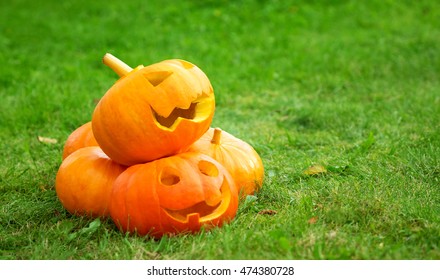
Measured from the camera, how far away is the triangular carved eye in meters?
3.21

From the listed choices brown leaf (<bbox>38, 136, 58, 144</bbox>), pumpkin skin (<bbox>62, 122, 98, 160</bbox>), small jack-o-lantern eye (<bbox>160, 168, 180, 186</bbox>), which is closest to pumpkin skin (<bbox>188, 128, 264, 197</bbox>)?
small jack-o-lantern eye (<bbox>160, 168, 180, 186</bbox>)

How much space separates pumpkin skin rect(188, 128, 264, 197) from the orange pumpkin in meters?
0.22

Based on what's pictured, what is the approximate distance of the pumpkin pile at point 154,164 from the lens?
10.00 ft

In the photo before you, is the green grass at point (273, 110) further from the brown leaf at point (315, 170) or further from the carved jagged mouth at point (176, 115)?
the carved jagged mouth at point (176, 115)

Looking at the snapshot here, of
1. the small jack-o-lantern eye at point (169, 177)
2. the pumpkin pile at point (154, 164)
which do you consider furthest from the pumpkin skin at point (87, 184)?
the small jack-o-lantern eye at point (169, 177)

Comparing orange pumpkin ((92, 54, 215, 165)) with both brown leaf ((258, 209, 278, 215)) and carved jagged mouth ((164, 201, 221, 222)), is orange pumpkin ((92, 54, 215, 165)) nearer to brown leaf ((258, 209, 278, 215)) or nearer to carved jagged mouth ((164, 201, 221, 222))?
carved jagged mouth ((164, 201, 221, 222))

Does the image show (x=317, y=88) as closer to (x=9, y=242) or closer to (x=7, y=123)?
(x=7, y=123)

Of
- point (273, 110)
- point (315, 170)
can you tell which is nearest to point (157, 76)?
point (315, 170)

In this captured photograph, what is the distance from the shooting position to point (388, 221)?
3027mm

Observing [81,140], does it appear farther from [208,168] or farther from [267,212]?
[267,212]

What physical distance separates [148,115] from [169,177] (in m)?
0.32

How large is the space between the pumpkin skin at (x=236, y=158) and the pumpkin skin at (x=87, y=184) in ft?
1.50

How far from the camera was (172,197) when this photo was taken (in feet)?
9.91
